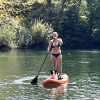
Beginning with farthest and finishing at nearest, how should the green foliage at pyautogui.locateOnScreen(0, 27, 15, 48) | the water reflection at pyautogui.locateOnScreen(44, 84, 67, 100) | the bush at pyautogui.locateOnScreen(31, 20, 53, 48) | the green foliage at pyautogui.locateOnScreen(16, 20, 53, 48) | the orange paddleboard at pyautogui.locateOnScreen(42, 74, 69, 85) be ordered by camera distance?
the bush at pyautogui.locateOnScreen(31, 20, 53, 48) < the green foliage at pyautogui.locateOnScreen(16, 20, 53, 48) < the green foliage at pyautogui.locateOnScreen(0, 27, 15, 48) < the orange paddleboard at pyautogui.locateOnScreen(42, 74, 69, 85) < the water reflection at pyautogui.locateOnScreen(44, 84, 67, 100)

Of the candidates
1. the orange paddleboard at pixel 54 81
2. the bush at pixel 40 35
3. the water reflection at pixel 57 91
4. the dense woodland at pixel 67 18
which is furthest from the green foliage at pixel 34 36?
the water reflection at pixel 57 91

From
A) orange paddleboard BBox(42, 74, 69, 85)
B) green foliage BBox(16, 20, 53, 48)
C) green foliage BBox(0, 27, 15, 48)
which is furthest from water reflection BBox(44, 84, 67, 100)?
green foliage BBox(16, 20, 53, 48)

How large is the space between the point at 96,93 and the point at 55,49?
5.03m

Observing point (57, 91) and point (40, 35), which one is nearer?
point (57, 91)

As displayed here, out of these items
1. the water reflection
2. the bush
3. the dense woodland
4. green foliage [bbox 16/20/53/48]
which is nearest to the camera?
the water reflection

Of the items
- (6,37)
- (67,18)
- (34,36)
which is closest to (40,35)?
(34,36)

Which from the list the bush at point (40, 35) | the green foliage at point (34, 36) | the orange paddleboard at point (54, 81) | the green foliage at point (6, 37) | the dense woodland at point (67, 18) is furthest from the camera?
the dense woodland at point (67, 18)

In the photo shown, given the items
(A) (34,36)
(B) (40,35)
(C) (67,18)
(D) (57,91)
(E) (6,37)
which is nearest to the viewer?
(D) (57,91)

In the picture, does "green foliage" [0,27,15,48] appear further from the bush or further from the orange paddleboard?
the orange paddleboard

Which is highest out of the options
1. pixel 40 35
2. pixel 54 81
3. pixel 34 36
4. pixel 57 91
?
pixel 40 35

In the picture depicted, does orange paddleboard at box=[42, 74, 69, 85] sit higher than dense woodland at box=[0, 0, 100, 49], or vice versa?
dense woodland at box=[0, 0, 100, 49]

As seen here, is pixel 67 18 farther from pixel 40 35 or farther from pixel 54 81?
pixel 54 81

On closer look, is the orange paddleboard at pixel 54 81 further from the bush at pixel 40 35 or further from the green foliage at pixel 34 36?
the bush at pixel 40 35

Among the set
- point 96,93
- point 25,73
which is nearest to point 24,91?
point 96,93
